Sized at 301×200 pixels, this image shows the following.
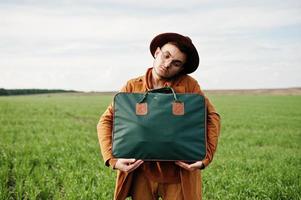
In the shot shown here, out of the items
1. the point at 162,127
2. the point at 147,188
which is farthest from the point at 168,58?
the point at 147,188

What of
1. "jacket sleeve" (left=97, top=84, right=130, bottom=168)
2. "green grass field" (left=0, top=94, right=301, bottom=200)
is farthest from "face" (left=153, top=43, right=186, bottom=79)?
"green grass field" (left=0, top=94, right=301, bottom=200)

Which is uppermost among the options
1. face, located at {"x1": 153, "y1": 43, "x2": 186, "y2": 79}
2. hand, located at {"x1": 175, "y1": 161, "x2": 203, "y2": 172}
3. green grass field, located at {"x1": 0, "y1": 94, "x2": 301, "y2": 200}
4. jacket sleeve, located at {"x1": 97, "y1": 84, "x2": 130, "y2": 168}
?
face, located at {"x1": 153, "y1": 43, "x2": 186, "y2": 79}

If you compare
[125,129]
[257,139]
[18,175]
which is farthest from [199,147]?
[257,139]

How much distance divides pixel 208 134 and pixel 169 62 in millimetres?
595

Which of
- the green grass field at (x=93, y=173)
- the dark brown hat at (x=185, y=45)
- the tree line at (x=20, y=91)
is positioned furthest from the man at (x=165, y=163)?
the tree line at (x=20, y=91)

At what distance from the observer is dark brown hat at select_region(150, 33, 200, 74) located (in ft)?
9.87

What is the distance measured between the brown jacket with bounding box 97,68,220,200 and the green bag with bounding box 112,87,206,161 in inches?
4.0

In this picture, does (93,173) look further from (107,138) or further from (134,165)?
(134,165)

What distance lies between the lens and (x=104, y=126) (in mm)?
3008

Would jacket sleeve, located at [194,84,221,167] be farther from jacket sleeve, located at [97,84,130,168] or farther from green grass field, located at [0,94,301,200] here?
green grass field, located at [0,94,301,200]

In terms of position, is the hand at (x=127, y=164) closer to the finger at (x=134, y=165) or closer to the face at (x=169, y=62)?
the finger at (x=134, y=165)

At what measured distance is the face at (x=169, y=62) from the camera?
9.85ft

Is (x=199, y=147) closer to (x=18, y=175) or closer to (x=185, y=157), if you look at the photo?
(x=185, y=157)

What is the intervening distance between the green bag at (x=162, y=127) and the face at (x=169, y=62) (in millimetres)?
219
